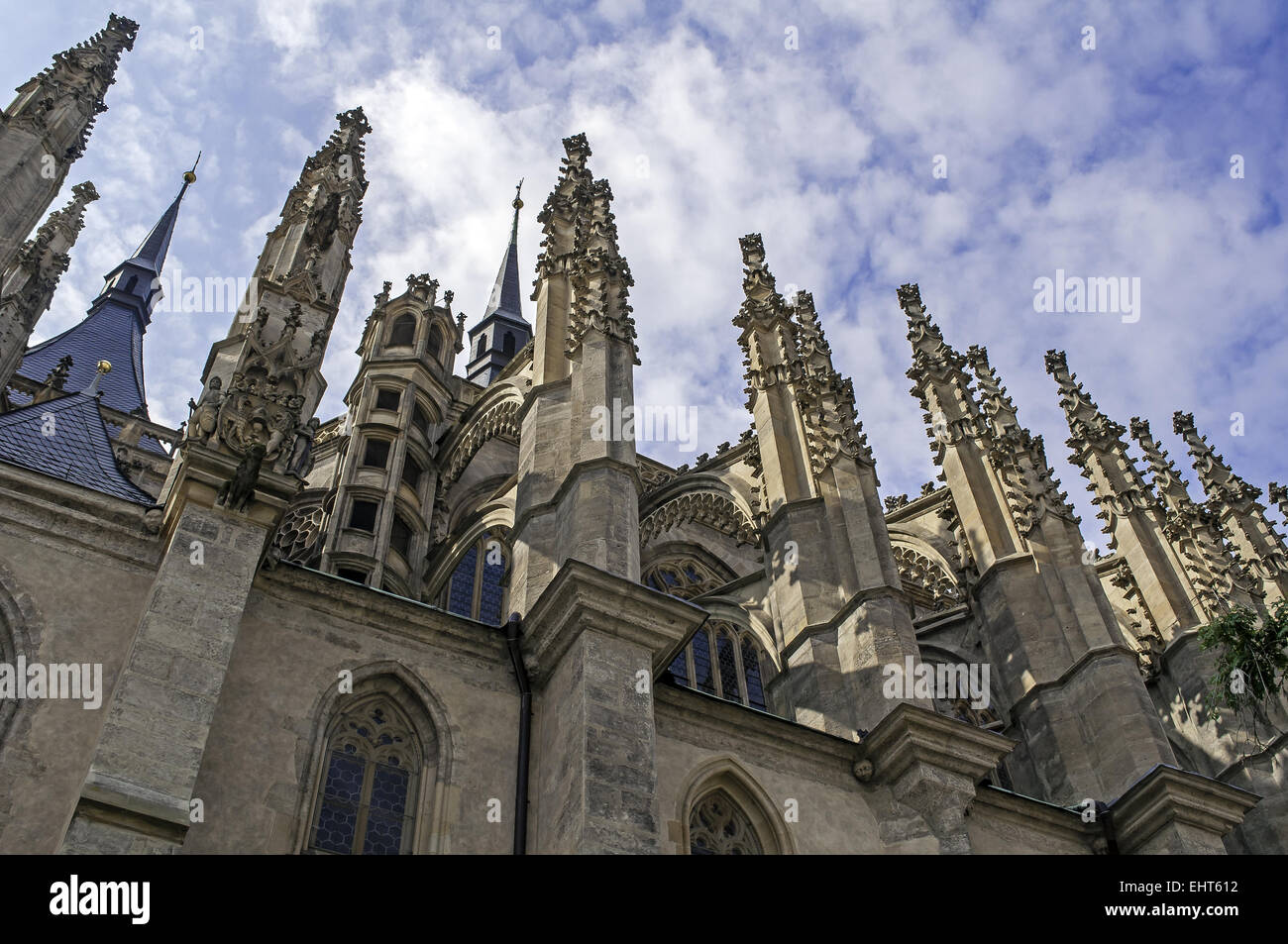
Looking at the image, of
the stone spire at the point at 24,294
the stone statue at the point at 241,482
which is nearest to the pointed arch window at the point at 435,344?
the stone spire at the point at 24,294

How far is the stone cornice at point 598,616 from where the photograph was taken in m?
11.5

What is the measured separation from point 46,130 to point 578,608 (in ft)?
38.7

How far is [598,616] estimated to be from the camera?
37.8 feet

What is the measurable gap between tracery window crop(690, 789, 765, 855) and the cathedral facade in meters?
0.04

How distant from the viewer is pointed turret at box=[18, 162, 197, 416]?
41062mm

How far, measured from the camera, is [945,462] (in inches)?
835

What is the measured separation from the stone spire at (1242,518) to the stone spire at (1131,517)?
1.92 metres

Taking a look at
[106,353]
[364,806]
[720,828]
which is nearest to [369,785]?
[364,806]

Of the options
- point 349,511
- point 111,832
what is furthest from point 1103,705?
point 349,511

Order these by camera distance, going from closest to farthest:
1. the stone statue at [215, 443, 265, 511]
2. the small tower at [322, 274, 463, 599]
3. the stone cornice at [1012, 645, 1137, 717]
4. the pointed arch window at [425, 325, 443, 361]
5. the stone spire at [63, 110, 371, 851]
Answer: the stone spire at [63, 110, 371, 851] < the stone statue at [215, 443, 265, 511] < the stone cornice at [1012, 645, 1137, 717] < the small tower at [322, 274, 463, 599] < the pointed arch window at [425, 325, 443, 361]

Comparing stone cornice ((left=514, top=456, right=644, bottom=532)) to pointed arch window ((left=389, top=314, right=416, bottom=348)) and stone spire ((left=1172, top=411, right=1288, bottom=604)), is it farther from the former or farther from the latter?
pointed arch window ((left=389, top=314, right=416, bottom=348))

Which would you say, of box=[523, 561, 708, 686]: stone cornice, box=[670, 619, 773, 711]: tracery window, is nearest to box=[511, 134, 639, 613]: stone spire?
box=[523, 561, 708, 686]: stone cornice

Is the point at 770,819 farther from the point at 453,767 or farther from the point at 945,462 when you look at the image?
the point at 945,462

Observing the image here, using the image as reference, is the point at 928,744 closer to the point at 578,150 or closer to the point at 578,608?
the point at 578,608
